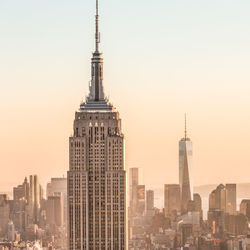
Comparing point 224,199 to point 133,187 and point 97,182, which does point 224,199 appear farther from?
point 97,182

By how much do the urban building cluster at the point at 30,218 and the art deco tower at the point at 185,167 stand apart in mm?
4543

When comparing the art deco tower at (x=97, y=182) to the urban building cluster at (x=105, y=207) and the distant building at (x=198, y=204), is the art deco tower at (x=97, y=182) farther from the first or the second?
the distant building at (x=198, y=204)

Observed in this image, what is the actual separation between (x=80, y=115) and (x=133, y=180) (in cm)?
501

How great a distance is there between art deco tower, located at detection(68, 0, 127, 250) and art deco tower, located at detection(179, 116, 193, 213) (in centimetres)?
533

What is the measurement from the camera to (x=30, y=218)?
47.6m

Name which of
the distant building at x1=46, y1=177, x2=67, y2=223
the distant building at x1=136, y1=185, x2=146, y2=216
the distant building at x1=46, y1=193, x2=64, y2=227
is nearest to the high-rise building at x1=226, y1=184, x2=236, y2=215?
the distant building at x1=136, y1=185, x2=146, y2=216

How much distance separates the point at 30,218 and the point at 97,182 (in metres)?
15.7

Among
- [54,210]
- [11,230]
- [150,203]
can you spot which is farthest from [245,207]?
[11,230]

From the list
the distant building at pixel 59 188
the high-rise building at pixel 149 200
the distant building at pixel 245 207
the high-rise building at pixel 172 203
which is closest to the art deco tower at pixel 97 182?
the distant building at pixel 59 188

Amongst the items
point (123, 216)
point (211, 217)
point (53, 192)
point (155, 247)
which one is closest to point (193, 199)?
point (211, 217)

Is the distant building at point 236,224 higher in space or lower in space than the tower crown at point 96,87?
lower

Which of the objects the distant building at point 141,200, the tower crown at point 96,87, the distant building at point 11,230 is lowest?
the distant building at point 11,230

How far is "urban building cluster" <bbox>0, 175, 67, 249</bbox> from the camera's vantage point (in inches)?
1630

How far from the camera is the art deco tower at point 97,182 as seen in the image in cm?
3228
